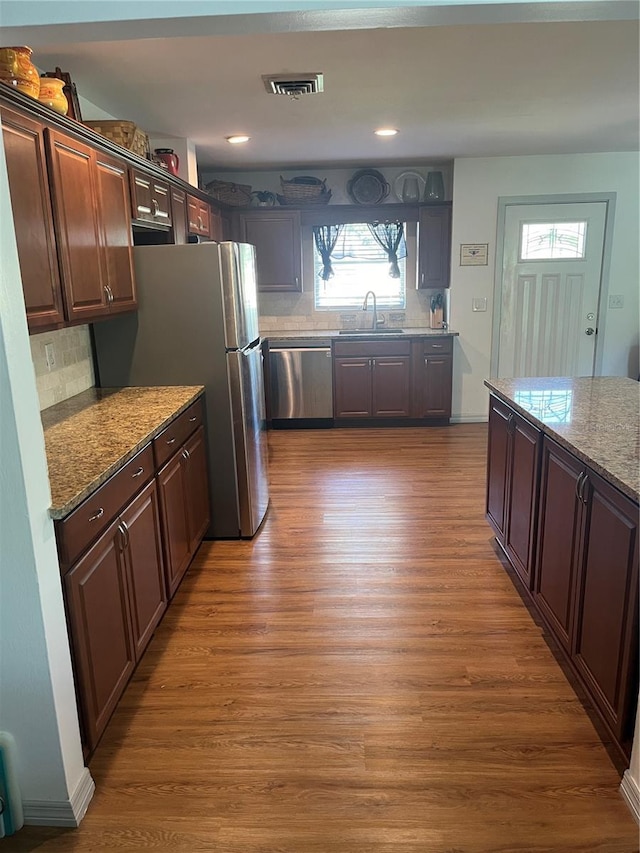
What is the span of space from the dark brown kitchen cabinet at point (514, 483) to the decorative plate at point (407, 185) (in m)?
3.22

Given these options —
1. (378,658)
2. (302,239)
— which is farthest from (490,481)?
(302,239)

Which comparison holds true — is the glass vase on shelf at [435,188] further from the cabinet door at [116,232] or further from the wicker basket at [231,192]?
the cabinet door at [116,232]

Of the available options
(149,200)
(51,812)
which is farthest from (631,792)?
(149,200)

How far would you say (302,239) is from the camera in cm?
604

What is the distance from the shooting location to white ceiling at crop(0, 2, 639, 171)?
167cm

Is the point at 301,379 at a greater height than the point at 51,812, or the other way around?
the point at 301,379

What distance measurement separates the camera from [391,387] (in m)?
5.64

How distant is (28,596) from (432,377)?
15.0 feet

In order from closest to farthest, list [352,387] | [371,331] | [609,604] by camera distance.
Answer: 1. [609,604]
2. [352,387]
3. [371,331]

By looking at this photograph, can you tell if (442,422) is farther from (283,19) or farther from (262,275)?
(283,19)

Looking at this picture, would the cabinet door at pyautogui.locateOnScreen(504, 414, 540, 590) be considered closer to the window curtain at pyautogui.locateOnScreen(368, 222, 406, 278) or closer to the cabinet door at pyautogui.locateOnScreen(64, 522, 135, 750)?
the cabinet door at pyautogui.locateOnScreen(64, 522, 135, 750)

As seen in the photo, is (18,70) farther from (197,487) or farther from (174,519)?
(197,487)

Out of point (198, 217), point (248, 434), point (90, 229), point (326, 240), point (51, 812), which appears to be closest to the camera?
point (51, 812)

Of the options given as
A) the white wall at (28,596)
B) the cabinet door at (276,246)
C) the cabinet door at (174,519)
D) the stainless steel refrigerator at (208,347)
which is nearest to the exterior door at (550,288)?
the cabinet door at (276,246)
